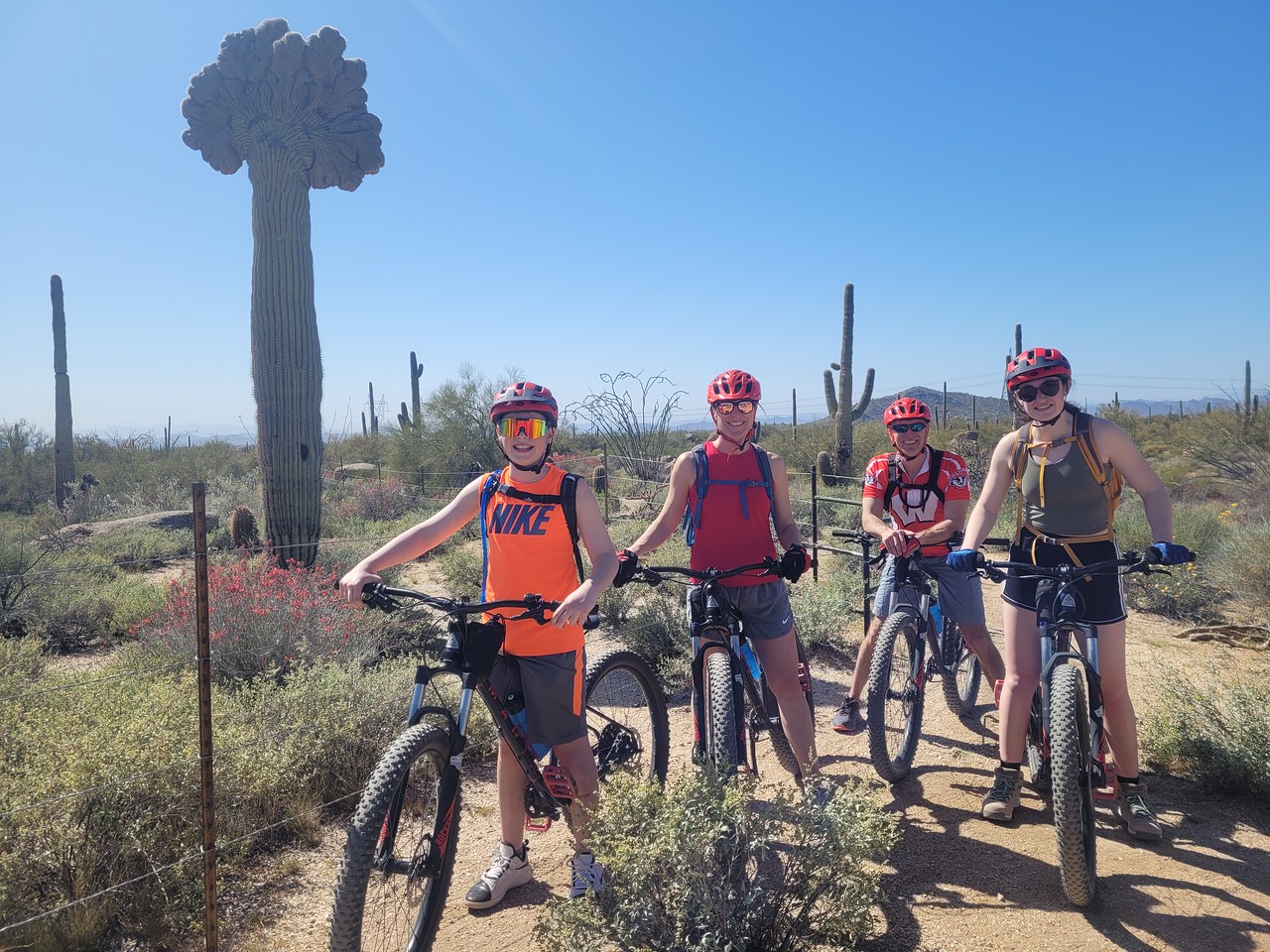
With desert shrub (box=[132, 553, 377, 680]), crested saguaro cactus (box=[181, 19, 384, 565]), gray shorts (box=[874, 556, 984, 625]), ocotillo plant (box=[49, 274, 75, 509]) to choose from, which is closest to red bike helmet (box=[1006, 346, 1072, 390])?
gray shorts (box=[874, 556, 984, 625])

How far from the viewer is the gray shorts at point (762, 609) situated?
3.19 metres

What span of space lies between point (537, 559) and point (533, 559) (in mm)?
14

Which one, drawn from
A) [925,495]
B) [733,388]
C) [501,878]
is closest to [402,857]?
[501,878]

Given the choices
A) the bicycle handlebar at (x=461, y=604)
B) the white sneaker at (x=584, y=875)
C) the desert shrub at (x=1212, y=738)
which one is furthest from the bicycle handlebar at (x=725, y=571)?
the desert shrub at (x=1212, y=738)

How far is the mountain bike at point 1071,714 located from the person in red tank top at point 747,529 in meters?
0.83

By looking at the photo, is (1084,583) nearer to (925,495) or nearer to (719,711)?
(925,495)

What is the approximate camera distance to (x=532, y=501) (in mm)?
2684

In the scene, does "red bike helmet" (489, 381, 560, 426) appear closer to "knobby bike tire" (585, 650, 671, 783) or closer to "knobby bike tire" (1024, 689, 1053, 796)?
"knobby bike tire" (585, 650, 671, 783)

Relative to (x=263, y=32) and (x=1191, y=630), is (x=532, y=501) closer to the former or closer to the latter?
(x=1191, y=630)

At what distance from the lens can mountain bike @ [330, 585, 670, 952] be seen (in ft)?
6.89

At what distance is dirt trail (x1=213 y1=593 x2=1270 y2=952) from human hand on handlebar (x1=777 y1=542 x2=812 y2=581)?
1159 mm

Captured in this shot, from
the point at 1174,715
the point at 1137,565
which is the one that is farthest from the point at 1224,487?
the point at 1137,565

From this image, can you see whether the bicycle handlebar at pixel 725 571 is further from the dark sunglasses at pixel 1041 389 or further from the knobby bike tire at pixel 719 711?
the dark sunglasses at pixel 1041 389

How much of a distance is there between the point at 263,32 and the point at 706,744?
9915mm
